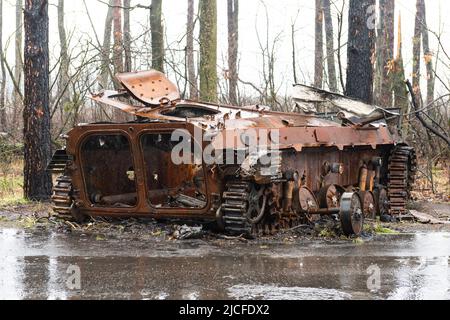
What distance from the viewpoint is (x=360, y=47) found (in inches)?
557

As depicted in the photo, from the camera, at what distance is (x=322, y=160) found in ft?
34.5

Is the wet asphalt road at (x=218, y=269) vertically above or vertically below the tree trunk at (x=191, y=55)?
below

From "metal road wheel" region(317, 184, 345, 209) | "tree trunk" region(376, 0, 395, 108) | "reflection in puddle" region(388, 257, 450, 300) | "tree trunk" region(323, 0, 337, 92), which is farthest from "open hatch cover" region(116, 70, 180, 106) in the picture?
"tree trunk" region(323, 0, 337, 92)

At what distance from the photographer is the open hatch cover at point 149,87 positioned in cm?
966

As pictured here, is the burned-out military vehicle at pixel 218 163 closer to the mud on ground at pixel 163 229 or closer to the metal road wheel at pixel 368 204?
the metal road wheel at pixel 368 204

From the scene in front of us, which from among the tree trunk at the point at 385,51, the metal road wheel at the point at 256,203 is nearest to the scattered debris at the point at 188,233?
the metal road wheel at the point at 256,203

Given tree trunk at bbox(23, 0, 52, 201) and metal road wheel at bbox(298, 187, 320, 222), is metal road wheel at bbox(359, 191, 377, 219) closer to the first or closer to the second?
metal road wheel at bbox(298, 187, 320, 222)

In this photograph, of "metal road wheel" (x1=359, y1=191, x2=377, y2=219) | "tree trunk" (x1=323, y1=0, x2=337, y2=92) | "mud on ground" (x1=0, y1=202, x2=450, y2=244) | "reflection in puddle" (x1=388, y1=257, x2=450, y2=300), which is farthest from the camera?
"tree trunk" (x1=323, y1=0, x2=337, y2=92)

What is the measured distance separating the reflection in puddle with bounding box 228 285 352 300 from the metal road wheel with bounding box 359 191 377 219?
5.22 metres

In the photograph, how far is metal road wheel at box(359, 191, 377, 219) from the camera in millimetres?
11195

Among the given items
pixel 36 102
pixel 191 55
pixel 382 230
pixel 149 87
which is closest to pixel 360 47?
pixel 382 230

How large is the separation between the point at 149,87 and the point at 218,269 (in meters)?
3.72
